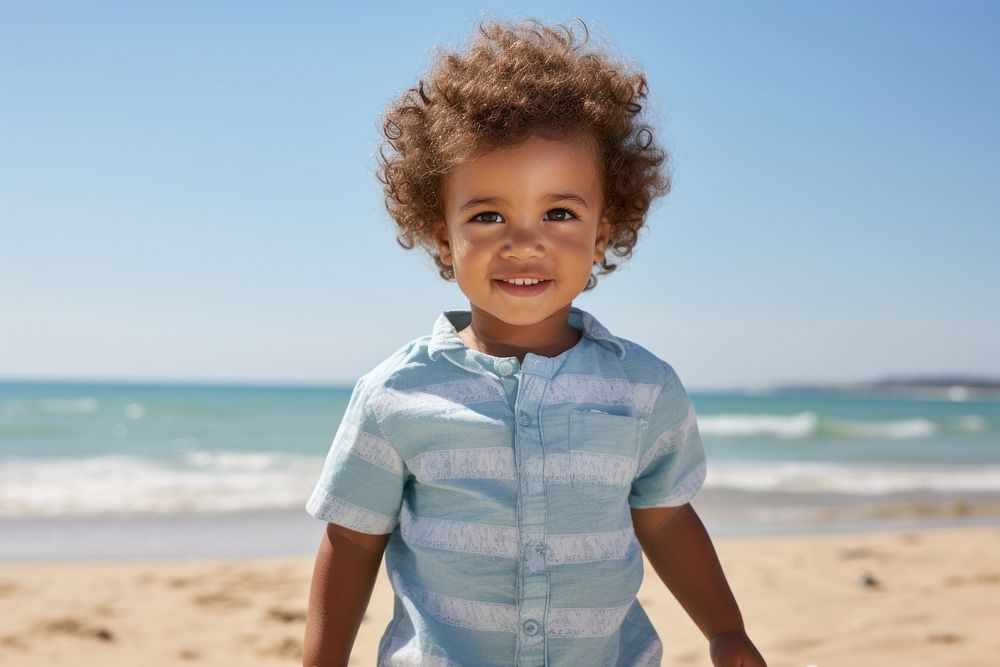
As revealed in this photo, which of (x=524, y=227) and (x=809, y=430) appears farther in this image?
(x=809, y=430)

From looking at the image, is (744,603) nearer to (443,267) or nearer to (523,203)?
(443,267)

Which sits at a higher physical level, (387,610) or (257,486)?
(387,610)

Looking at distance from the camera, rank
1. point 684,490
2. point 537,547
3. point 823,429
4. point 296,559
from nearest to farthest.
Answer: point 537,547
point 684,490
point 296,559
point 823,429

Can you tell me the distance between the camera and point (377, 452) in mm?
1726

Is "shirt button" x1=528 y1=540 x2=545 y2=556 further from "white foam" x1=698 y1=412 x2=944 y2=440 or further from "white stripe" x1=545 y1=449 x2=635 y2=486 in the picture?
"white foam" x1=698 y1=412 x2=944 y2=440

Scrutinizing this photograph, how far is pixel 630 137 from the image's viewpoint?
2.00 meters

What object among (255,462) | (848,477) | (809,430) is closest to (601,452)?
(848,477)

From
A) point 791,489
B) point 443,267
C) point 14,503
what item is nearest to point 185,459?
point 14,503

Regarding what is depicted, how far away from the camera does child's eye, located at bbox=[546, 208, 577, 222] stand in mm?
1746

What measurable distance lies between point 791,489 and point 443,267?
8.15 m

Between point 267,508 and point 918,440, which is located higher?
point 267,508

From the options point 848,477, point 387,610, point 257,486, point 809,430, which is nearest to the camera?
point 387,610

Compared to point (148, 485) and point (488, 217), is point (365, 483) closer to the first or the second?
point (488, 217)

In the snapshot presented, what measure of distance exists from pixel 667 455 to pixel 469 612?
0.52m
